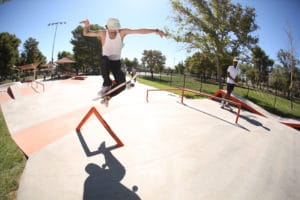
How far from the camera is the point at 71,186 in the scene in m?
3.07

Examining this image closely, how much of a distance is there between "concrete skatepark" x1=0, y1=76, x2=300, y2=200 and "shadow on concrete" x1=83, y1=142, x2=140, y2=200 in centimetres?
1

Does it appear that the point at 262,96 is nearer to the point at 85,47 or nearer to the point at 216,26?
the point at 216,26

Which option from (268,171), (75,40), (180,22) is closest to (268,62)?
(180,22)

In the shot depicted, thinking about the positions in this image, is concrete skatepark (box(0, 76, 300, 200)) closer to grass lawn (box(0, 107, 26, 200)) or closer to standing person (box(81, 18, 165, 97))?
grass lawn (box(0, 107, 26, 200))

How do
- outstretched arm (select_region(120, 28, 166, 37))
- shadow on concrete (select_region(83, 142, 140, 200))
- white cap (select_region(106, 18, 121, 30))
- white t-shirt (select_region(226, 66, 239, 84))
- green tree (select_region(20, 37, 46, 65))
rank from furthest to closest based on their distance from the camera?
1. green tree (select_region(20, 37, 46, 65))
2. white t-shirt (select_region(226, 66, 239, 84))
3. white cap (select_region(106, 18, 121, 30))
4. outstretched arm (select_region(120, 28, 166, 37))
5. shadow on concrete (select_region(83, 142, 140, 200))

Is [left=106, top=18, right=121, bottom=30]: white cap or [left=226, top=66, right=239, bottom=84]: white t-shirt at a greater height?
[left=106, top=18, right=121, bottom=30]: white cap

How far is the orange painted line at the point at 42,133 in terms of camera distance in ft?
15.1

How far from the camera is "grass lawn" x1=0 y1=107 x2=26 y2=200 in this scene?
3004 mm

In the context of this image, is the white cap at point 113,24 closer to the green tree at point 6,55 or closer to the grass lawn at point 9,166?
the grass lawn at point 9,166

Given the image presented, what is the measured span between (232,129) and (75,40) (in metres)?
59.6

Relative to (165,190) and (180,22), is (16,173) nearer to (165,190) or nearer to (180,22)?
(165,190)

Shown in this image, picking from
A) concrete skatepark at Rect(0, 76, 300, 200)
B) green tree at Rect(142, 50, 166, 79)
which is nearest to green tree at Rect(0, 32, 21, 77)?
green tree at Rect(142, 50, 166, 79)

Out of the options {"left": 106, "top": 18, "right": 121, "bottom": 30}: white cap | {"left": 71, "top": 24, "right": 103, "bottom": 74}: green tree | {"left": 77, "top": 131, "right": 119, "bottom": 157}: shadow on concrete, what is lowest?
{"left": 77, "top": 131, "right": 119, "bottom": 157}: shadow on concrete

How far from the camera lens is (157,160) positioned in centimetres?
391
